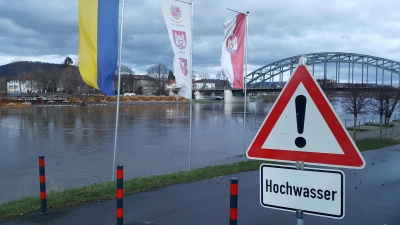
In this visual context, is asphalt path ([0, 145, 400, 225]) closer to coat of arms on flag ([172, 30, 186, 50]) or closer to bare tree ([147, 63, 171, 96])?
coat of arms on flag ([172, 30, 186, 50])

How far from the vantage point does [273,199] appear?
3520 millimetres

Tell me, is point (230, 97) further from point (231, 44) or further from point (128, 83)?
point (231, 44)

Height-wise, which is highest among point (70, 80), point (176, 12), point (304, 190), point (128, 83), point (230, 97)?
point (128, 83)

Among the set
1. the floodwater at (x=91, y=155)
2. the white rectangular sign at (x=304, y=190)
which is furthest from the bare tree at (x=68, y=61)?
the white rectangular sign at (x=304, y=190)

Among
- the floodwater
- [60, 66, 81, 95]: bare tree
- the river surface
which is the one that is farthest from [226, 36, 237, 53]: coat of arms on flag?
[60, 66, 81, 95]: bare tree

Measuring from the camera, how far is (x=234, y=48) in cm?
1444

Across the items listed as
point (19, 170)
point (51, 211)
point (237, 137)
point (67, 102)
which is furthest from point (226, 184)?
point (67, 102)

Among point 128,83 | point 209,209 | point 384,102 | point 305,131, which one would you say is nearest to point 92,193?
point 209,209

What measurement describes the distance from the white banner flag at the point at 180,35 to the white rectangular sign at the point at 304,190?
9.28 metres

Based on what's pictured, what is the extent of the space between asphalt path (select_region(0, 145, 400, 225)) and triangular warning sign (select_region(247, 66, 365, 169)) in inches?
132

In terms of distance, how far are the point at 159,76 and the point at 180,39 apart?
435 feet

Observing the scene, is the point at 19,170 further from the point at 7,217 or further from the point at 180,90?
the point at 7,217

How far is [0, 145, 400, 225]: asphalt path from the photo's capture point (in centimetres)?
663

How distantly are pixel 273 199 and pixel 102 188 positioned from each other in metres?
6.10
